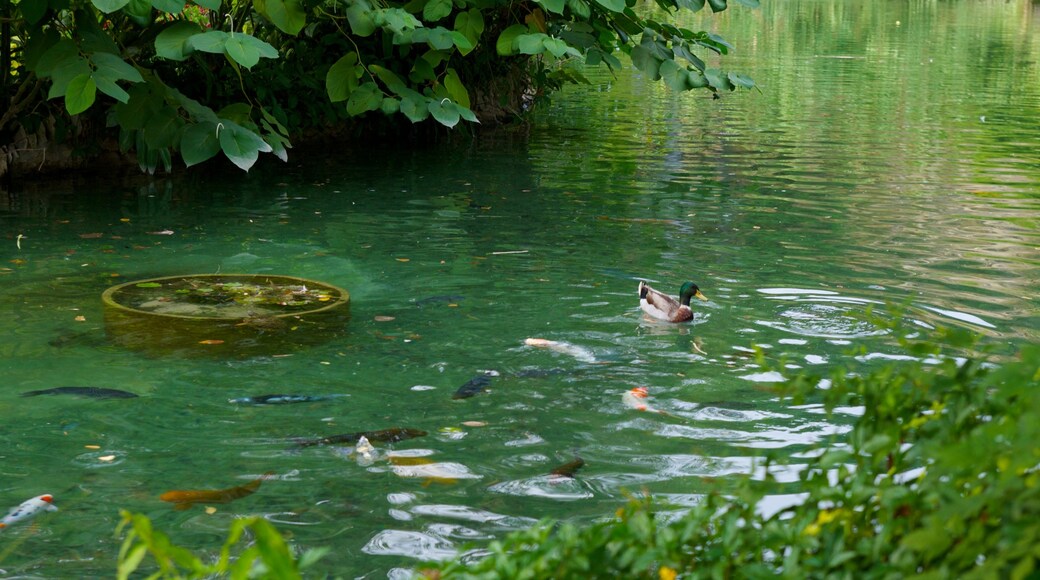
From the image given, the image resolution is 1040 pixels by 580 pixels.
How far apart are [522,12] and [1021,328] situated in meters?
9.11

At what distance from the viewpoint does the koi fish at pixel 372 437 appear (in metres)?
5.74

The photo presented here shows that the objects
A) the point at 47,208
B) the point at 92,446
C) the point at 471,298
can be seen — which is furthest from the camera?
the point at 47,208

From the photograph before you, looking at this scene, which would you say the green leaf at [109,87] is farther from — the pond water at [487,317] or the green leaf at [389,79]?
the green leaf at [389,79]

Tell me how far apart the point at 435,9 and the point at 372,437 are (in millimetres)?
6826

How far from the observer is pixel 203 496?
200 inches

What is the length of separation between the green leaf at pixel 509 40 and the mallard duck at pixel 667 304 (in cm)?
485

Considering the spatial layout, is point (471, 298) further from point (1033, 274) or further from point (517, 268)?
point (1033, 274)

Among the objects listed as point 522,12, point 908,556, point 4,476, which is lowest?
point 4,476

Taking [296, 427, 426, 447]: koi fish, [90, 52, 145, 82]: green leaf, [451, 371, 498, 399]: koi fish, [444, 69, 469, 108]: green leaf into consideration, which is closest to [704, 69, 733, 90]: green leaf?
[444, 69, 469, 108]: green leaf

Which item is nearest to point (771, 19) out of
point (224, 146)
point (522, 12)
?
point (522, 12)

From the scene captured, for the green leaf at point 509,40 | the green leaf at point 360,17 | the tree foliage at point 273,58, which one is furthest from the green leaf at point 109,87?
the green leaf at point 509,40

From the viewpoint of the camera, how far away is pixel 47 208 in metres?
11.9

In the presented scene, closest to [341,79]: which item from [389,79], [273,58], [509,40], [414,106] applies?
[389,79]

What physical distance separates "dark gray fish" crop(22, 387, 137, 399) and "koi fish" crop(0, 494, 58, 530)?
4.66ft
